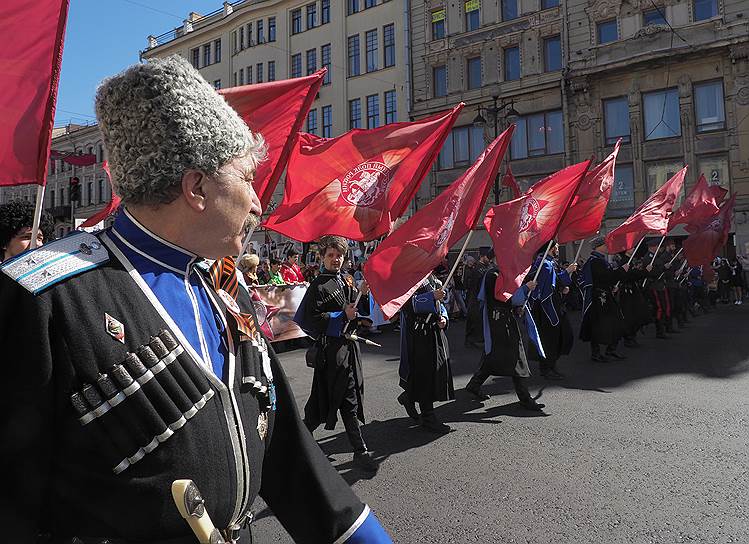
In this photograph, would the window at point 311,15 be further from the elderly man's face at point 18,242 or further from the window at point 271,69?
the elderly man's face at point 18,242

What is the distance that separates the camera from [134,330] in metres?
1.31

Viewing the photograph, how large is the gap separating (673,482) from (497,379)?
14.7 ft

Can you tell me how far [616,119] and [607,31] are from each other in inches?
162

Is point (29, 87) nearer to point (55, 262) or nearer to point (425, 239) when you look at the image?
point (55, 262)

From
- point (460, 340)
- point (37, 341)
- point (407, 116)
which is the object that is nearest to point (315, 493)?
point (37, 341)

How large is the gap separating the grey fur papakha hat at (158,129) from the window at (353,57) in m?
35.1

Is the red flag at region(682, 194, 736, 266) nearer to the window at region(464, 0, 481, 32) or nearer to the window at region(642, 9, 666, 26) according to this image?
the window at region(642, 9, 666, 26)

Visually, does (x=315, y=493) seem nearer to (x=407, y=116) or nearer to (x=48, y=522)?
(x=48, y=522)

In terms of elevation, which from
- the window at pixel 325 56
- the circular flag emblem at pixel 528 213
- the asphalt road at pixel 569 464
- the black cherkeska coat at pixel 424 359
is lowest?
the asphalt road at pixel 569 464

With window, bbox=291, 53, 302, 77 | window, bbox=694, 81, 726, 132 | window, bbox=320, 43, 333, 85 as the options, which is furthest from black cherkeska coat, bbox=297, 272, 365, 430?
window, bbox=291, 53, 302, 77

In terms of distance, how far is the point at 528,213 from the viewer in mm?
7027

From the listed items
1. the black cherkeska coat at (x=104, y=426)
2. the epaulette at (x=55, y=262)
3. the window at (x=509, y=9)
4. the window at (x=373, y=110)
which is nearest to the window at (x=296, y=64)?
the window at (x=373, y=110)

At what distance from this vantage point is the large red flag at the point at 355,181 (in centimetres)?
562

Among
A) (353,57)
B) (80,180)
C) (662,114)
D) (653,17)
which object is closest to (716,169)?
(662,114)
